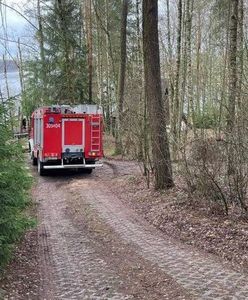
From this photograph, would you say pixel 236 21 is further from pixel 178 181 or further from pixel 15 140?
pixel 15 140

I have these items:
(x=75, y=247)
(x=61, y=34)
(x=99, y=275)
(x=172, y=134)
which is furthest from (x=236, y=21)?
(x=61, y=34)

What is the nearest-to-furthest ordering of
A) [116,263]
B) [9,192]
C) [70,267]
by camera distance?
[9,192] < [70,267] < [116,263]

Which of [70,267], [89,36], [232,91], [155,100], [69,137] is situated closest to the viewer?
[70,267]

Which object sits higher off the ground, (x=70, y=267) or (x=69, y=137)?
(x=69, y=137)

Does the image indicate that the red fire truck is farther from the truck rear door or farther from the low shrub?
the low shrub

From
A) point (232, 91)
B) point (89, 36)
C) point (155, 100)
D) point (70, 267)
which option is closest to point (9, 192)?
point (70, 267)

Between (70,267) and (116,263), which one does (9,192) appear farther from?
(116,263)

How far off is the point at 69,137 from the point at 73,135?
0.18 metres

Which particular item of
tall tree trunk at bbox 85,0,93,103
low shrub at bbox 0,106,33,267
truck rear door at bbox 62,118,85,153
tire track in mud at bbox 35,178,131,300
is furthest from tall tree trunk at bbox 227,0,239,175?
tall tree trunk at bbox 85,0,93,103

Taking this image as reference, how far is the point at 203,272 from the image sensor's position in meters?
7.04

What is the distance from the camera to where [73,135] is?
63.2 feet

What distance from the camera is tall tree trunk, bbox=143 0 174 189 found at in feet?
42.9

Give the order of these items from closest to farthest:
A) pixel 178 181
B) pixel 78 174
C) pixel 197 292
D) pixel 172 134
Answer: pixel 197 292 < pixel 172 134 < pixel 178 181 < pixel 78 174

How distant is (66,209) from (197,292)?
730 centimetres
